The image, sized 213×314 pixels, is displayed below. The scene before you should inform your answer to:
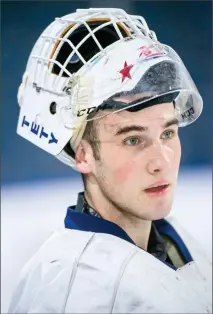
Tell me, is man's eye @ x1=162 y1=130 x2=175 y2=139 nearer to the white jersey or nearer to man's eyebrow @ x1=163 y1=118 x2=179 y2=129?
man's eyebrow @ x1=163 y1=118 x2=179 y2=129

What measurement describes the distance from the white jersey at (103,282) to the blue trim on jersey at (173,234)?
0.12m

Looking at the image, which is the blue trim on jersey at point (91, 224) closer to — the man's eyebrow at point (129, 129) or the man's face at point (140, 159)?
the man's face at point (140, 159)

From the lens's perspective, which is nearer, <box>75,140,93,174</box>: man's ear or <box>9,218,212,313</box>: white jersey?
<box>9,218,212,313</box>: white jersey

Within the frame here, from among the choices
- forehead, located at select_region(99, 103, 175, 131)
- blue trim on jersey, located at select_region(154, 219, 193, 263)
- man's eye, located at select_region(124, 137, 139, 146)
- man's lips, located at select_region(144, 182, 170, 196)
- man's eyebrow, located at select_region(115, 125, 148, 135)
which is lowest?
blue trim on jersey, located at select_region(154, 219, 193, 263)

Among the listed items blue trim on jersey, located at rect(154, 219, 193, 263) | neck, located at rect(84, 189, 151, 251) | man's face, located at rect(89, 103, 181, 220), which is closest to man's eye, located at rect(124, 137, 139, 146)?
man's face, located at rect(89, 103, 181, 220)

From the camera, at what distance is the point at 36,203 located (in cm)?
167

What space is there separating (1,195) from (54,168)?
0.80 ft

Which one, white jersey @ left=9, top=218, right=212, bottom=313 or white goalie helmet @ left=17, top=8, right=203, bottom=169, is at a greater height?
white goalie helmet @ left=17, top=8, right=203, bottom=169

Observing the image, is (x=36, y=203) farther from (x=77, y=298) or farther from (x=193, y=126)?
(x=77, y=298)

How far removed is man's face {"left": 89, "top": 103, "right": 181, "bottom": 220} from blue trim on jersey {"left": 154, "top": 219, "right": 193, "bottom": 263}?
19 cm

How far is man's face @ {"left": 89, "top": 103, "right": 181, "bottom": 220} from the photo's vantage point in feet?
3.90

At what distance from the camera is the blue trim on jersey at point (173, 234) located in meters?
1.40

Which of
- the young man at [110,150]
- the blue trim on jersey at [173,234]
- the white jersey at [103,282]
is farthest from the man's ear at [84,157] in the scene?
the blue trim on jersey at [173,234]

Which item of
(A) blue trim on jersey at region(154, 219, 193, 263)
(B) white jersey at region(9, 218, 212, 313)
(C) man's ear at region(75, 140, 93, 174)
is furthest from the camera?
(A) blue trim on jersey at region(154, 219, 193, 263)
